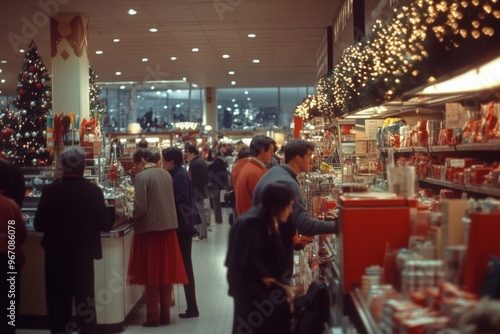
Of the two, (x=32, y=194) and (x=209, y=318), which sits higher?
(x=32, y=194)

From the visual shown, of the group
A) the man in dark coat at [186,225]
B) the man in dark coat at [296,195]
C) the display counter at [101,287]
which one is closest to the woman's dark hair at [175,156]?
the man in dark coat at [186,225]

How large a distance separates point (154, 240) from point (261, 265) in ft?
9.25

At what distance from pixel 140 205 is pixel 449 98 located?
2929mm

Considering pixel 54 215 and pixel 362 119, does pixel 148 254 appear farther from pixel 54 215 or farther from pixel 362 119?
pixel 362 119

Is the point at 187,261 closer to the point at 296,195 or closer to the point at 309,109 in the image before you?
the point at 296,195

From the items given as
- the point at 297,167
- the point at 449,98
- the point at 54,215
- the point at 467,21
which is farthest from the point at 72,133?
the point at 467,21

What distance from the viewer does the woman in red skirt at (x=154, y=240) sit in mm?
6137

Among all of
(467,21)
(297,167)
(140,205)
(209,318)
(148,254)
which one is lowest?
(209,318)

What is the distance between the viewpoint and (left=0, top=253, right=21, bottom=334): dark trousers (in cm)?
505

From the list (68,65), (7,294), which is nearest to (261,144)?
(7,294)

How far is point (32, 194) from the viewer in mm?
7605

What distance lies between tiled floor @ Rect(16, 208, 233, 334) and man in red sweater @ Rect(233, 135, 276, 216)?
1.22 metres

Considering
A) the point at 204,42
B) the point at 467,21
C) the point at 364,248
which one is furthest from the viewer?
the point at 204,42

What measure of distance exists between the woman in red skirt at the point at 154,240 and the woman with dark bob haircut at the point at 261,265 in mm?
2466
